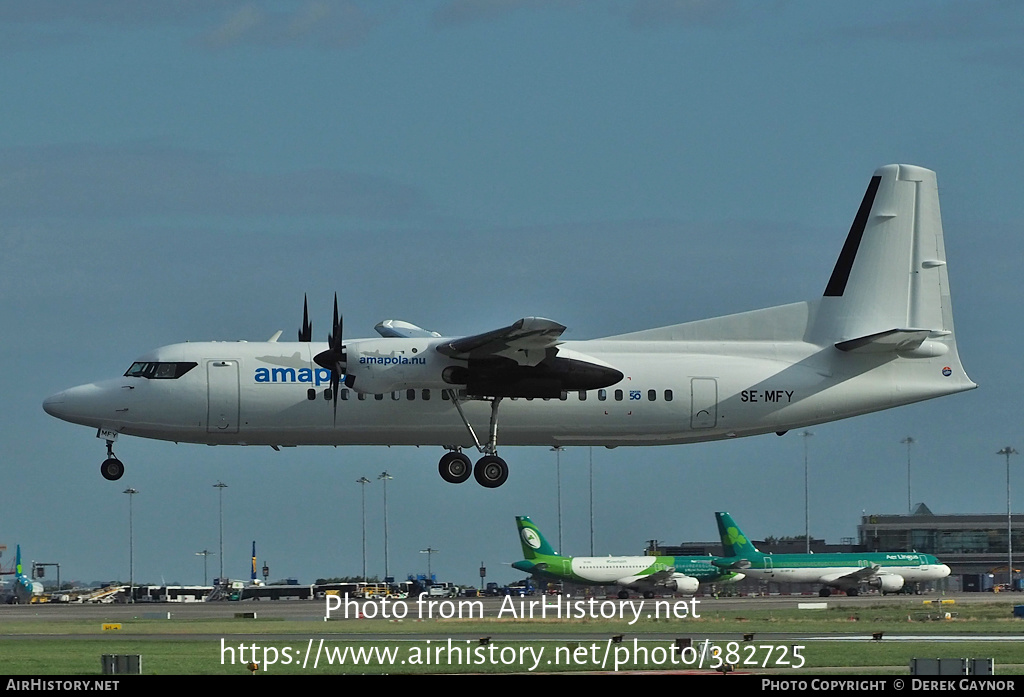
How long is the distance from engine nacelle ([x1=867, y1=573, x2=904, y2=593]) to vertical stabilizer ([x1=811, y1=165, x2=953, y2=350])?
1699 inches

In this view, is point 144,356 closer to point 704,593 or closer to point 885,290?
point 885,290

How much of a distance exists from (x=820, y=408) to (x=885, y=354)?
203cm

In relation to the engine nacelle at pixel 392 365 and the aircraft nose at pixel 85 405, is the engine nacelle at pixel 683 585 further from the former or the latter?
the aircraft nose at pixel 85 405

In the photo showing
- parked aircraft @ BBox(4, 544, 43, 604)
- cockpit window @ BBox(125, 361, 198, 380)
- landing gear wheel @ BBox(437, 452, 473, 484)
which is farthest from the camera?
parked aircraft @ BBox(4, 544, 43, 604)

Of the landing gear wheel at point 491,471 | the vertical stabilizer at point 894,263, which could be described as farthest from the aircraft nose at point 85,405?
the vertical stabilizer at point 894,263

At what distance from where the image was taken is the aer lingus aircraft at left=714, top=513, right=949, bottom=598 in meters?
75.6

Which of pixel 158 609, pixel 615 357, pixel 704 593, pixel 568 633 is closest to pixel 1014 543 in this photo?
pixel 704 593

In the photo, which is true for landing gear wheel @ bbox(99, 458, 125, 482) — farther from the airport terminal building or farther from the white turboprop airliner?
the airport terminal building

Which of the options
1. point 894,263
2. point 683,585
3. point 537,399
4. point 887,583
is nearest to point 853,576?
point 887,583

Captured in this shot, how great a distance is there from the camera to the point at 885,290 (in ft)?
116

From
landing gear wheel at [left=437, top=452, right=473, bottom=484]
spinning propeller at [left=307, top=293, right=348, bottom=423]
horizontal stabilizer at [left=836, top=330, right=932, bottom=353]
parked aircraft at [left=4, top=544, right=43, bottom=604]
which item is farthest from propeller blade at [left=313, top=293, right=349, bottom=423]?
parked aircraft at [left=4, top=544, right=43, bottom=604]

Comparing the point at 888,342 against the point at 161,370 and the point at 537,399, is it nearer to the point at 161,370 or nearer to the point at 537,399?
the point at 537,399
